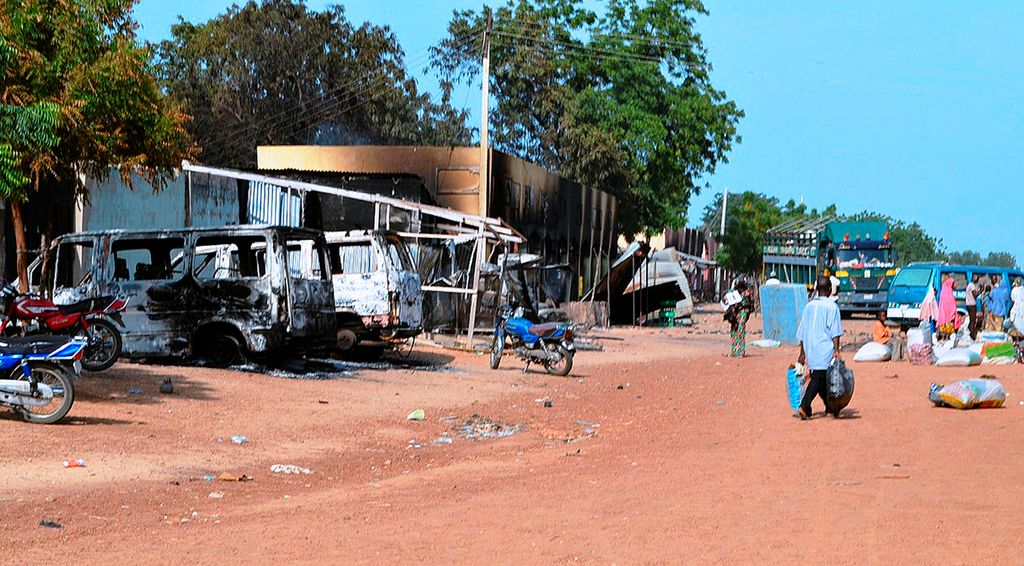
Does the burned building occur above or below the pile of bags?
above

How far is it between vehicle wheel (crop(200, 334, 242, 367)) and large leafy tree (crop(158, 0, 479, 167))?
25864 millimetres

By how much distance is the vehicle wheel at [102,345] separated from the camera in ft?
48.9

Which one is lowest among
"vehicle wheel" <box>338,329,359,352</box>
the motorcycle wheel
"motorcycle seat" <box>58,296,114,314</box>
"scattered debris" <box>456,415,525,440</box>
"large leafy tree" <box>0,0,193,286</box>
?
"scattered debris" <box>456,415,525,440</box>

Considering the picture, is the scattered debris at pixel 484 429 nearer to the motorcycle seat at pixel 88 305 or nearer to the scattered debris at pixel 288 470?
the scattered debris at pixel 288 470

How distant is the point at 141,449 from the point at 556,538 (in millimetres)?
4270

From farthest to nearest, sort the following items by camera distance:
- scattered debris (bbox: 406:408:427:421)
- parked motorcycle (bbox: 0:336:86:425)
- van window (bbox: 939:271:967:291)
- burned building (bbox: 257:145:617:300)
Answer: burned building (bbox: 257:145:617:300)
van window (bbox: 939:271:967:291)
scattered debris (bbox: 406:408:427:421)
parked motorcycle (bbox: 0:336:86:425)

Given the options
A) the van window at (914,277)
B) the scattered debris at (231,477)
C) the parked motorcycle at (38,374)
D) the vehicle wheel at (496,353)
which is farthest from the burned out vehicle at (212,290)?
the van window at (914,277)

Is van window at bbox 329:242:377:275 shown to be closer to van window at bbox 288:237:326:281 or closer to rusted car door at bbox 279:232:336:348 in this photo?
van window at bbox 288:237:326:281

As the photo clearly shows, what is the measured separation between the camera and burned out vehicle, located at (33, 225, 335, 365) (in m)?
15.5

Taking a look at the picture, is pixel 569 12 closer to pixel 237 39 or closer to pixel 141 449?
pixel 237 39

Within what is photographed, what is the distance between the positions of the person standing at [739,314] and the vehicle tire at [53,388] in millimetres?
14192

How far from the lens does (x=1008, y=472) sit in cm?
906

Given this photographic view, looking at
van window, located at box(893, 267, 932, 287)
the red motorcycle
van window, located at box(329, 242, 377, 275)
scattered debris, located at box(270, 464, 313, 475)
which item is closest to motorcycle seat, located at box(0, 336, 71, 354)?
the red motorcycle

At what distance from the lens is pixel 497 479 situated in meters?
9.28
